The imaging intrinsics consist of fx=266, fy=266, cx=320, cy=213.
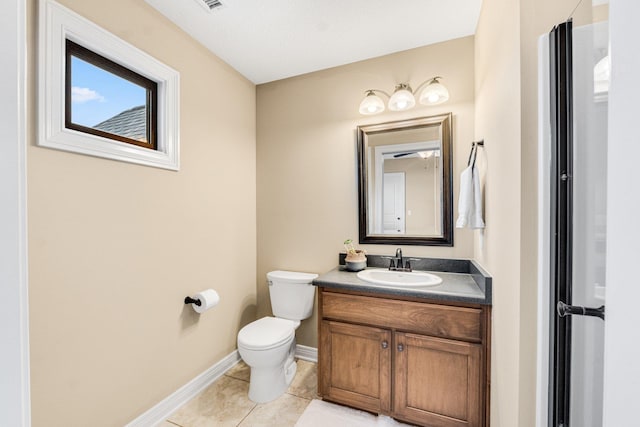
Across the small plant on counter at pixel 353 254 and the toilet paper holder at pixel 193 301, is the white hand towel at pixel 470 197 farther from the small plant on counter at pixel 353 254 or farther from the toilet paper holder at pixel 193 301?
the toilet paper holder at pixel 193 301

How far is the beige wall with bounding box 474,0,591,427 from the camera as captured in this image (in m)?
0.95

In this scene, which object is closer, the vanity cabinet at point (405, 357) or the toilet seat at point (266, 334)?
the vanity cabinet at point (405, 357)

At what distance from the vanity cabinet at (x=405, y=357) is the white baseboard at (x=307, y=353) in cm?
55

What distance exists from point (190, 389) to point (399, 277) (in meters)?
1.65

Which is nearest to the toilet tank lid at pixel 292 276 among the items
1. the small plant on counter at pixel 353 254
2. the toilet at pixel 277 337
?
the toilet at pixel 277 337

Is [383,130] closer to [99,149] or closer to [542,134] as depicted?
[542,134]

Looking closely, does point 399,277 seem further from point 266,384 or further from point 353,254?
point 266,384

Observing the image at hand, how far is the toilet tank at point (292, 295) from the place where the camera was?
2174mm

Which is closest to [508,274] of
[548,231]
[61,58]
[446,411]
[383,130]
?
[548,231]

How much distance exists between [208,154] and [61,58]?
92 centimetres

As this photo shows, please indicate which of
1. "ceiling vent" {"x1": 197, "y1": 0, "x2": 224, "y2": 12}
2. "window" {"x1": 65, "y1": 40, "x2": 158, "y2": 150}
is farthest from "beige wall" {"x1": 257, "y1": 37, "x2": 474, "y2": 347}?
"window" {"x1": 65, "y1": 40, "x2": 158, "y2": 150}

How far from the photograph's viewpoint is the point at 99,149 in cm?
136

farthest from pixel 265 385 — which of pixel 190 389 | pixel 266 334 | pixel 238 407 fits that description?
pixel 190 389

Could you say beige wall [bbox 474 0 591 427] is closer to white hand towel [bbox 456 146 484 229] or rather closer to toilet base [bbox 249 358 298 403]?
white hand towel [bbox 456 146 484 229]
